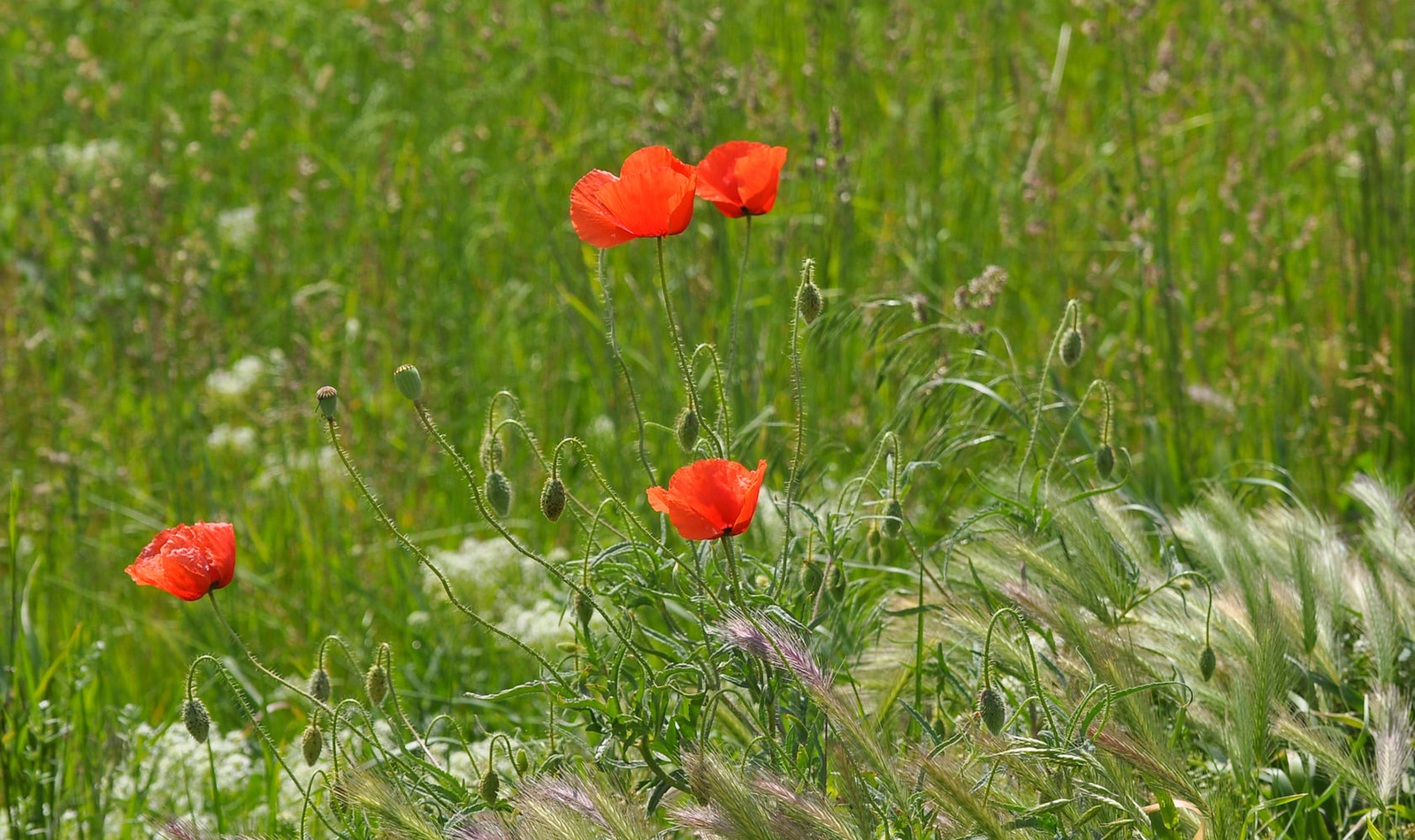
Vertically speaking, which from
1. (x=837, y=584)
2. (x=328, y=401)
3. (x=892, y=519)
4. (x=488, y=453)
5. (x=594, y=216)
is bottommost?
(x=837, y=584)

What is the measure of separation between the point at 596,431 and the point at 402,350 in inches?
25.0

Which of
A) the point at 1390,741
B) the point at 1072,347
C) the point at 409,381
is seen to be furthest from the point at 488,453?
the point at 1390,741

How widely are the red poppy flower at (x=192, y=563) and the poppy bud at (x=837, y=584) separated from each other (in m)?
0.68

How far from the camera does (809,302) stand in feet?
5.01

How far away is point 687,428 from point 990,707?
433 mm

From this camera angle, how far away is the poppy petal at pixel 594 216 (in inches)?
58.7

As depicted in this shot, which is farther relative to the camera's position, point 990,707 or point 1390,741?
point 1390,741

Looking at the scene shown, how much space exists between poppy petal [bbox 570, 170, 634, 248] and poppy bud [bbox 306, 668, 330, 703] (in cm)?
57

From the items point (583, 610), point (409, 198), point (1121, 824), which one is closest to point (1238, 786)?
point (1121, 824)

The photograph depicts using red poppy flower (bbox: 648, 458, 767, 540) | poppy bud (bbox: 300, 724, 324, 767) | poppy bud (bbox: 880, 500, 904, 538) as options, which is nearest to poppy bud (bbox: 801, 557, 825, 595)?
poppy bud (bbox: 880, 500, 904, 538)

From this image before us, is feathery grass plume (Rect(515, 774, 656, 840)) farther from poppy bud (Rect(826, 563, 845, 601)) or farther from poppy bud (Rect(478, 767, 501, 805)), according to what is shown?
poppy bud (Rect(826, 563, 845, 601))

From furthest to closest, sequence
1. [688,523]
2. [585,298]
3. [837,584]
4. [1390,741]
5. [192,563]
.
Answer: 1. [585,298]
2. [837,584]
3. [1390,741]
4. [192,563]
5. [688,523]

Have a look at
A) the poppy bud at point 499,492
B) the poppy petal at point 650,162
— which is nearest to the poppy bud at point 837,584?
the poppy bud at point 499,492

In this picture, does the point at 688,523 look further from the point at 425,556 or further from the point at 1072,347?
the point at 1072,347
